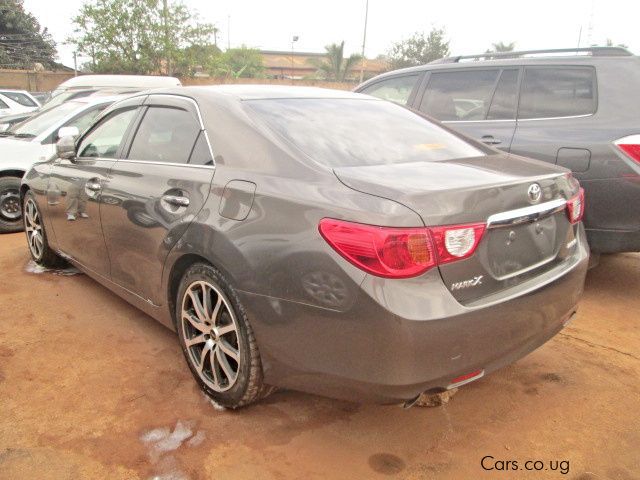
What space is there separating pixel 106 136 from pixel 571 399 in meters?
3.29

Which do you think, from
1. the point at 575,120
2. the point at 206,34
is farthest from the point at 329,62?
the point at 575,120

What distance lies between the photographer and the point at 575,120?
13.3ft

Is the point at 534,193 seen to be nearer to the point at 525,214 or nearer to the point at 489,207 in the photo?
the point at 525,214

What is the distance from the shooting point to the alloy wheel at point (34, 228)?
4.57 metres

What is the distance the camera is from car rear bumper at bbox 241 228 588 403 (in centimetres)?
189

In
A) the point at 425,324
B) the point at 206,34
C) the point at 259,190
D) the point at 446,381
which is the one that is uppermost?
the point at 206,34

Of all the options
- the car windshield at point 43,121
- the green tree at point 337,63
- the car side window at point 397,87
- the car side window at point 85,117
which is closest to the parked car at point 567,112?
the car side window at point 397,87

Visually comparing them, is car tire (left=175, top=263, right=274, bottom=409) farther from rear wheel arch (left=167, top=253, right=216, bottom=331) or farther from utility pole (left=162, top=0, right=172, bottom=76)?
utility pole (left=162, top=0, right=172, bottom=76)

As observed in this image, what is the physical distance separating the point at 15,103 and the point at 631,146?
45.5 feet

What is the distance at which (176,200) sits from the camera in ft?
8.82

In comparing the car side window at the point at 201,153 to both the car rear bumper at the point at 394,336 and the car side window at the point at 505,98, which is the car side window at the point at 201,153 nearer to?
the car rear bumper at the point at 394,336

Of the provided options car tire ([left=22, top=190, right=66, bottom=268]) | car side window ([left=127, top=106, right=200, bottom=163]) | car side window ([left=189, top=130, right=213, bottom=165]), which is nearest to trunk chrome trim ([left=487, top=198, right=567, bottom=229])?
car side window ([left=189, top=130, right=213, bottom=165])

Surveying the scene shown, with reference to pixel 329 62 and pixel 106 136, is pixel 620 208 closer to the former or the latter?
pixel 106 136

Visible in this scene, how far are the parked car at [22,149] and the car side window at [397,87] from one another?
3.02 meters
